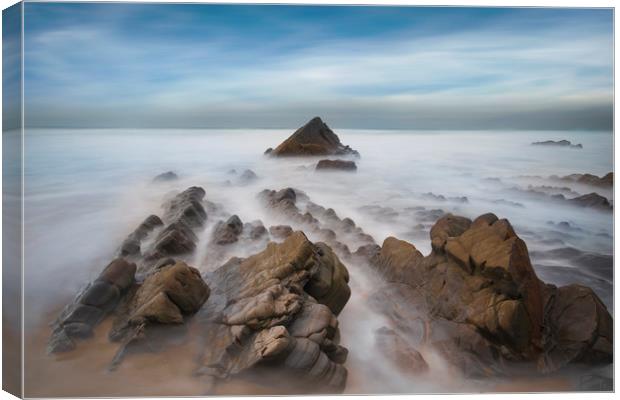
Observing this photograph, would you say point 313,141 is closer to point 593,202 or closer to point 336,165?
point 336,165

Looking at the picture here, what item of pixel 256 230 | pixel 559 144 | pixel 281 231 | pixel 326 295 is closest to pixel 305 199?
pixel 281 231

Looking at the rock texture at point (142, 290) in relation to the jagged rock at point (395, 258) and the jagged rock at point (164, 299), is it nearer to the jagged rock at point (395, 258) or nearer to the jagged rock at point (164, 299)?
the jagged rock at point (164, 299)

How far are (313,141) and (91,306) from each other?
3212 mm

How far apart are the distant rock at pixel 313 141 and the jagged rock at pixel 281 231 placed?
93cm

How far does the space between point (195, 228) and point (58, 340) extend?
1929 millimetres

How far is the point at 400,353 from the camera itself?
6.46m

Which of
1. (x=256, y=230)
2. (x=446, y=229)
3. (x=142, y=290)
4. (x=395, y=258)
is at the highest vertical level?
(x=446, y=229)

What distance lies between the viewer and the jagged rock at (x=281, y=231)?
22.5 ft

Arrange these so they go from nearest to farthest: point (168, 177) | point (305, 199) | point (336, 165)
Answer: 1. point (168, 177)
2. point (305, 199)
3. point (336, 165)

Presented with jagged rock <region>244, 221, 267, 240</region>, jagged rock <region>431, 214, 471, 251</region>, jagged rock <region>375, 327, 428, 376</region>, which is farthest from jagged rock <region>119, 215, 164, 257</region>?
jagged rock <region>431, 214, 471, 251</region>

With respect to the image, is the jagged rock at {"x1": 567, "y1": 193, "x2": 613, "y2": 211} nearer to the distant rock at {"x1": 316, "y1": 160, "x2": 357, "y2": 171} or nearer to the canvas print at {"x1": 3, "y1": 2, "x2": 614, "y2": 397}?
the canvas print at {"x1": 3, "y1": 2, "x2": 614, "y2": 397}

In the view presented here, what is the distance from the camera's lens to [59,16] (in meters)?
6.52

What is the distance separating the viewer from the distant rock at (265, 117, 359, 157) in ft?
23.0

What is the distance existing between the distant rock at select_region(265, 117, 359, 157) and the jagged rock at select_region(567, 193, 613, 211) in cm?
300
